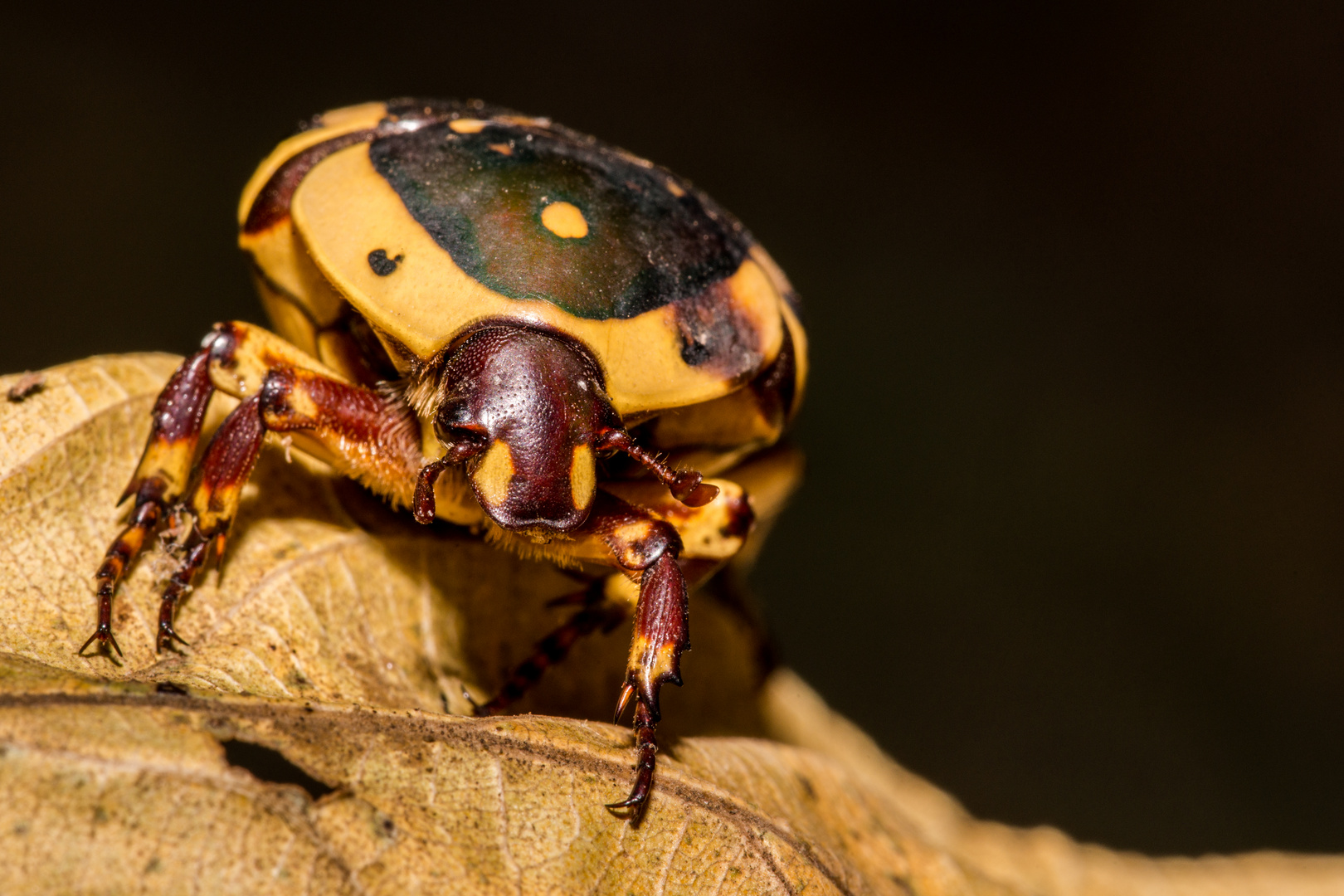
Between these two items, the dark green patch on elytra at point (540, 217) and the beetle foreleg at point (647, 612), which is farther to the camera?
the dark green patch on elytra at point (540, 217)

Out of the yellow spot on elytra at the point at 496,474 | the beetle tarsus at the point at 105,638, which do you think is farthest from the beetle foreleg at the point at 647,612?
the beetle tarsus at the point at 105,638

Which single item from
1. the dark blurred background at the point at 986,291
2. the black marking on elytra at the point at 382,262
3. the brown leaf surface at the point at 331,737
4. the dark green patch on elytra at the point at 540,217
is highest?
the dark green patch on elytra at the point at 540,217

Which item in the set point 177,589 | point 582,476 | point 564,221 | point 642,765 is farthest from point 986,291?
point 177,589

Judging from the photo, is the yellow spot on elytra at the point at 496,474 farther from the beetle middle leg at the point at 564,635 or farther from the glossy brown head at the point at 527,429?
the beetle middle leg at the point at 564,635

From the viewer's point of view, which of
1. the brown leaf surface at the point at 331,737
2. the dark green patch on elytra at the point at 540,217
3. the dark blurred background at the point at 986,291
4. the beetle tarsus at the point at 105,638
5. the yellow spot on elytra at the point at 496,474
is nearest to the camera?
the brown leaf surface at the point at 331,737

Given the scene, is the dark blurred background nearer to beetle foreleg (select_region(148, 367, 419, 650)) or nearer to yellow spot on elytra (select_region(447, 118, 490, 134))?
yellow spot on elytra (select_region(447, 118, 490, 134))

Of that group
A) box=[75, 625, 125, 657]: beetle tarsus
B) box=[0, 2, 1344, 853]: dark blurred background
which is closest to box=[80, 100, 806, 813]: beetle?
box=[75, 625, 125, 657]: beetle tarsus
